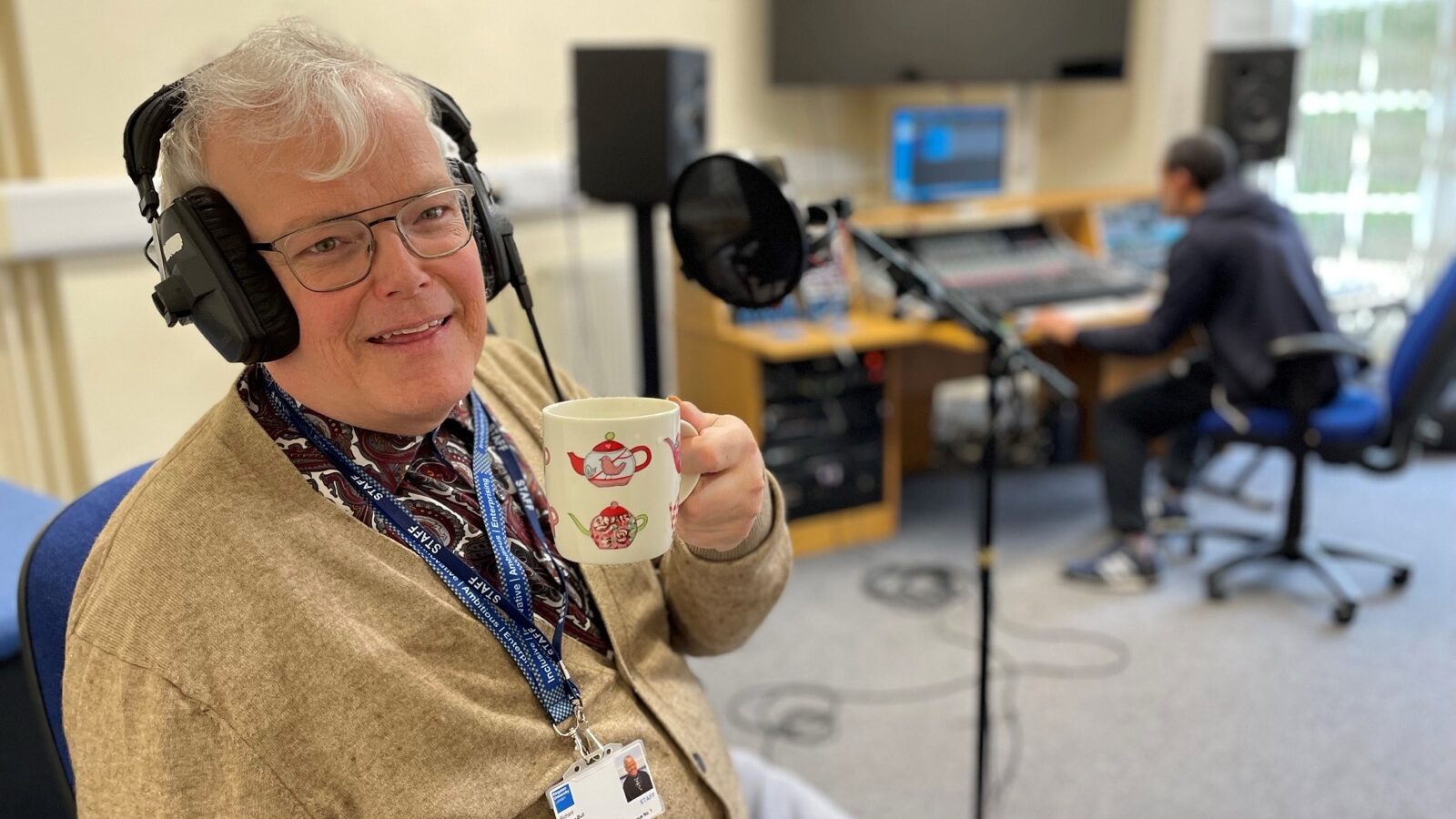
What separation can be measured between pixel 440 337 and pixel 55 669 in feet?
1.29

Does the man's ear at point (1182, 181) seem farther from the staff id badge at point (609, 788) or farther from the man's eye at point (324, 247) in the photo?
the man's eye at point (324, 247)

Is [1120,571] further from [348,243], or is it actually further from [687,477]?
[348,243]

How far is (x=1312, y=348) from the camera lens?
2.61m

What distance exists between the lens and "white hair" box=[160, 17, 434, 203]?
2.54 feet

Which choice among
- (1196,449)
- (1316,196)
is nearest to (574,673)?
(1196,449)

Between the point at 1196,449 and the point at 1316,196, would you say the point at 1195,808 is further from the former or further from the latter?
the point at 1316,196

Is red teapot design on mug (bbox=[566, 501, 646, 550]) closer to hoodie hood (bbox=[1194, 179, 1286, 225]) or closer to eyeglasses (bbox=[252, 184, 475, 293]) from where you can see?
eyeglasses (bbox=[252, 184, 475, 293])

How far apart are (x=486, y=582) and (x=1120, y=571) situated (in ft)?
8.08

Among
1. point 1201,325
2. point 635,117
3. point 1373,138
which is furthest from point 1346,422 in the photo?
point 1373,138

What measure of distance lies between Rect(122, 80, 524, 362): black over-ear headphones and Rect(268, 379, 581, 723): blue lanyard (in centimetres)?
8

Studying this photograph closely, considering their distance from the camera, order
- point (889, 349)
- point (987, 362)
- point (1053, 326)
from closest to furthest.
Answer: point (987, 362) < point (1053, 326) < point (889, 349)

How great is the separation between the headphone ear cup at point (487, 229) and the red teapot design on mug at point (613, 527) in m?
0.28

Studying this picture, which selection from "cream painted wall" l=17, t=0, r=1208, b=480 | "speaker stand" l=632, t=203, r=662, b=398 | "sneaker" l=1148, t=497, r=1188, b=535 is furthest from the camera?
"sneaker" l=1148, t=497, r=1188, b=535

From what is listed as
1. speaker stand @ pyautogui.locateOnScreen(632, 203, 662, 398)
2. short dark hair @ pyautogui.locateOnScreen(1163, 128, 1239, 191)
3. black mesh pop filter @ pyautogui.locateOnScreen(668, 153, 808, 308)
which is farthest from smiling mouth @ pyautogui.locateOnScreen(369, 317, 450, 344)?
short dark hair @ pyautogui.locateOnScreen(1163, 128, 1239, 191)
